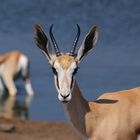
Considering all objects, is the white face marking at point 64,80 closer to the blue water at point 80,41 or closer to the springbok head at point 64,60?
the springbok head at point 64,60

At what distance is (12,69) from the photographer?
525 inches

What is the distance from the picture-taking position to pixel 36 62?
1357cm

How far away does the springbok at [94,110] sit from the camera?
575 centimetres

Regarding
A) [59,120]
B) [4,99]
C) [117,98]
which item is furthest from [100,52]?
[117,98]

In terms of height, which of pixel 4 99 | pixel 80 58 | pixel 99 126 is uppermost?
pixel 80 58

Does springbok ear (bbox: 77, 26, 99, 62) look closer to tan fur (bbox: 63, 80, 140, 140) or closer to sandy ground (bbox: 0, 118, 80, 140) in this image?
tan fur (bbox: 63, 80, 140, 140)

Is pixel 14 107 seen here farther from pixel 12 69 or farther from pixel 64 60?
pixel 64 60

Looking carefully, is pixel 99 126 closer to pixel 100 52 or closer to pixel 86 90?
pixel 86 90

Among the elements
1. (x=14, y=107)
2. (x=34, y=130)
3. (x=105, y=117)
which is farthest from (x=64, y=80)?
(x=14, y=107)

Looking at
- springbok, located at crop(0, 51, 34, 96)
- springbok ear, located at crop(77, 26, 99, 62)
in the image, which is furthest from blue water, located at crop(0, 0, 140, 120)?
springbok ear, located at crop(77, 26, 99, 62)

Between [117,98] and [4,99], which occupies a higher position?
[117,98]

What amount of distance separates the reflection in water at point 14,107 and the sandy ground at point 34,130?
0.48m

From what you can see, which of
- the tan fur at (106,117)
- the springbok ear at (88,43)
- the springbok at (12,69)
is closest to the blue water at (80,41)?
the springbok at (12,69)

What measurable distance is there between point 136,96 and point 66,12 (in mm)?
11766
